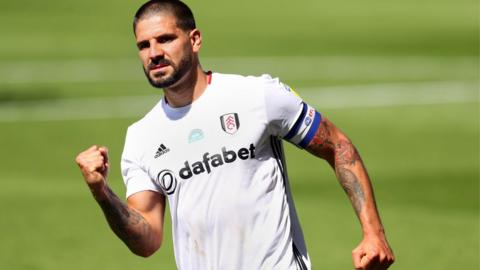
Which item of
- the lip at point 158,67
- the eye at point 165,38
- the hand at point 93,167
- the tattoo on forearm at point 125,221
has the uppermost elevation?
the eye at point 165,38

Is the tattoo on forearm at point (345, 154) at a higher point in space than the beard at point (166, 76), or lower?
lower

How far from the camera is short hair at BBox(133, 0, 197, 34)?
8.91 meters

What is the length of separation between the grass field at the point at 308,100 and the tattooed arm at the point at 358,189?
25.3ft

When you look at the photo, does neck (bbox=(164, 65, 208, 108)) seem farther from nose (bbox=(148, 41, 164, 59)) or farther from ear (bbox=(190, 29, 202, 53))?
nose (bbox=(148, 41, 164, 59))

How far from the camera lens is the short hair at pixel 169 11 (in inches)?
351

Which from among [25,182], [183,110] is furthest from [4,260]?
[183,110]

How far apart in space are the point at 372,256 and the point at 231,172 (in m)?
1.12

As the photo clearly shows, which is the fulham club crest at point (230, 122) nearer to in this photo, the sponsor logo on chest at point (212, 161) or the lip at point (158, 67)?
the sponsor logo on chest at point (212, 161)

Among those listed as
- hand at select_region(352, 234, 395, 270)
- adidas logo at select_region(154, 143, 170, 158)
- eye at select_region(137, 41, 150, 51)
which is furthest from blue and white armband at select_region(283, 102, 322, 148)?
eye at select_region(137, 41, 150, 51)

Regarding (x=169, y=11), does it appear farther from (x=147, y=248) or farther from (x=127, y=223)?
(x=147, y=248)

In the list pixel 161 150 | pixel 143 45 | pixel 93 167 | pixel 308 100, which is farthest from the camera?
pixel 308 100

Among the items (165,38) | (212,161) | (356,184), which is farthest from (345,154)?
(165,38)

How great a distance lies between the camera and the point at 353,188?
8.80 m

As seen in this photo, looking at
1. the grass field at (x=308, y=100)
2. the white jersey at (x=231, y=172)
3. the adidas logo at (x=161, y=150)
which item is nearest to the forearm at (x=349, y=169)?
the white jersey at (x=231, y=172)
